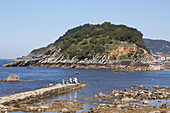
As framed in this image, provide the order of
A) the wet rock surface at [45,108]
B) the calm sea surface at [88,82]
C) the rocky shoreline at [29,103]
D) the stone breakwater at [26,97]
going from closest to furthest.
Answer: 1. the wet rock surface at [45,108]
2. the rocky shoreline at [29,103]
3. the stone breakwater at [26,97]
4. the calm sea surface at [88,82]

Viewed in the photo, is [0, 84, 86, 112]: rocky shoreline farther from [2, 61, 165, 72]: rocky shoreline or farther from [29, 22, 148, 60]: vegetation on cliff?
[29, 22, 148, 60]: vegetation on cliff

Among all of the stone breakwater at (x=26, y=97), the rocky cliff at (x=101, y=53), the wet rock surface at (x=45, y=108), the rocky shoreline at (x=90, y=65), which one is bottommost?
the wet rock surface at (x=45, y=108)

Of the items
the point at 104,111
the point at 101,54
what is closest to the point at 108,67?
the point at 101,54

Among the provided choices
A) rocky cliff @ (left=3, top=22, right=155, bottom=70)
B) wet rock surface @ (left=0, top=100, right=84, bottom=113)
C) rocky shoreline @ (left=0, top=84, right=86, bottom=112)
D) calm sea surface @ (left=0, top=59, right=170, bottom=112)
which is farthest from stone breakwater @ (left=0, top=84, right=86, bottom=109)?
rocky cliff @ (left=3, top=22, right=155, bottom=70)

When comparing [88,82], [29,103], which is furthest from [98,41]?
[29,103]

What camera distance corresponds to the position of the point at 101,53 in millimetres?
159000

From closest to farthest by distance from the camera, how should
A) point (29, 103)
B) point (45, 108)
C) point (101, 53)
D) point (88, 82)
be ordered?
point (45, 108), point (29, 103), point (88, 82), point (101, 53)

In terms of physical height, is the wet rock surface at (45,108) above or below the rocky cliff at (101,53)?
below

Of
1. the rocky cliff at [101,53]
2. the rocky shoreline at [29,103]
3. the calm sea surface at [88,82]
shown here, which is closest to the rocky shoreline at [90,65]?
the rocky cliff at [101,53]

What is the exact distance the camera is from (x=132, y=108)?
32844mm

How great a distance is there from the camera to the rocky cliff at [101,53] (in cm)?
14938

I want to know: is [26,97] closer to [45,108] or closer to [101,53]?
[45,108]

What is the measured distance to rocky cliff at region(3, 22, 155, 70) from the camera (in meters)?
149

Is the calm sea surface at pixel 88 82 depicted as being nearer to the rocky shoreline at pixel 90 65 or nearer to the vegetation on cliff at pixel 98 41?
the rocky shoreline at pixel 90 65
